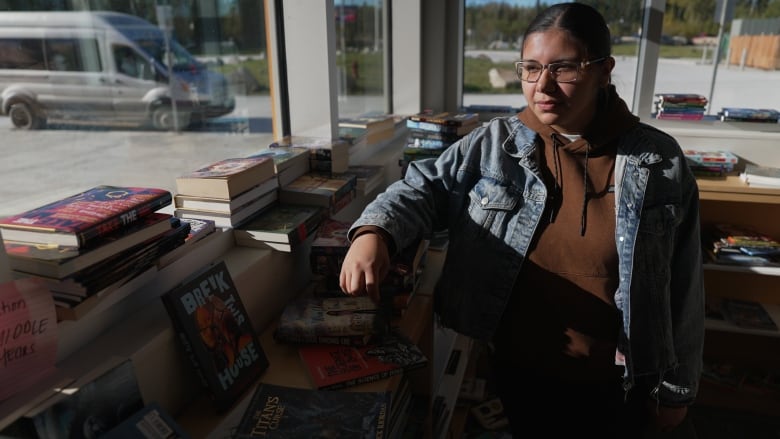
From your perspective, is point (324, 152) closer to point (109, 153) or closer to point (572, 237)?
point (109, 153)

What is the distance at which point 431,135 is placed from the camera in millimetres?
2287

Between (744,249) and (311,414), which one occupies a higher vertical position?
(311,414)

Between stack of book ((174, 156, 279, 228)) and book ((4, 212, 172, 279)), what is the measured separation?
38 centimetres

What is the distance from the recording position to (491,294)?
4.17 feet

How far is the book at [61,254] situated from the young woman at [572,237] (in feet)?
1.41

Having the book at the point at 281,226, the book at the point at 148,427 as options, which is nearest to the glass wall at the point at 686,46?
the book at the point at 281,226

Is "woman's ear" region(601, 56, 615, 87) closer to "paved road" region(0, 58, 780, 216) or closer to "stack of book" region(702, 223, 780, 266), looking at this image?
"paved road" region(0, 58, 780, 216)

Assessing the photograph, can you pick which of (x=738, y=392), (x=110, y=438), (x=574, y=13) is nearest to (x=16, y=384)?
(x=110, y=438)

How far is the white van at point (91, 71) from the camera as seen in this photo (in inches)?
38.7

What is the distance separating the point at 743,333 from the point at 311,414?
228cm

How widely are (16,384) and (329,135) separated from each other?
1285 millimetres

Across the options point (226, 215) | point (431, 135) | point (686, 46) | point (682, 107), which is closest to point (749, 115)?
point (682, 107)

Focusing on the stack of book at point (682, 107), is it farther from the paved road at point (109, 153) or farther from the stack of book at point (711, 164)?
the paved road at point (109, 153)

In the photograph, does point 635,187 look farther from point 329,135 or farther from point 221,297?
point 329,135
